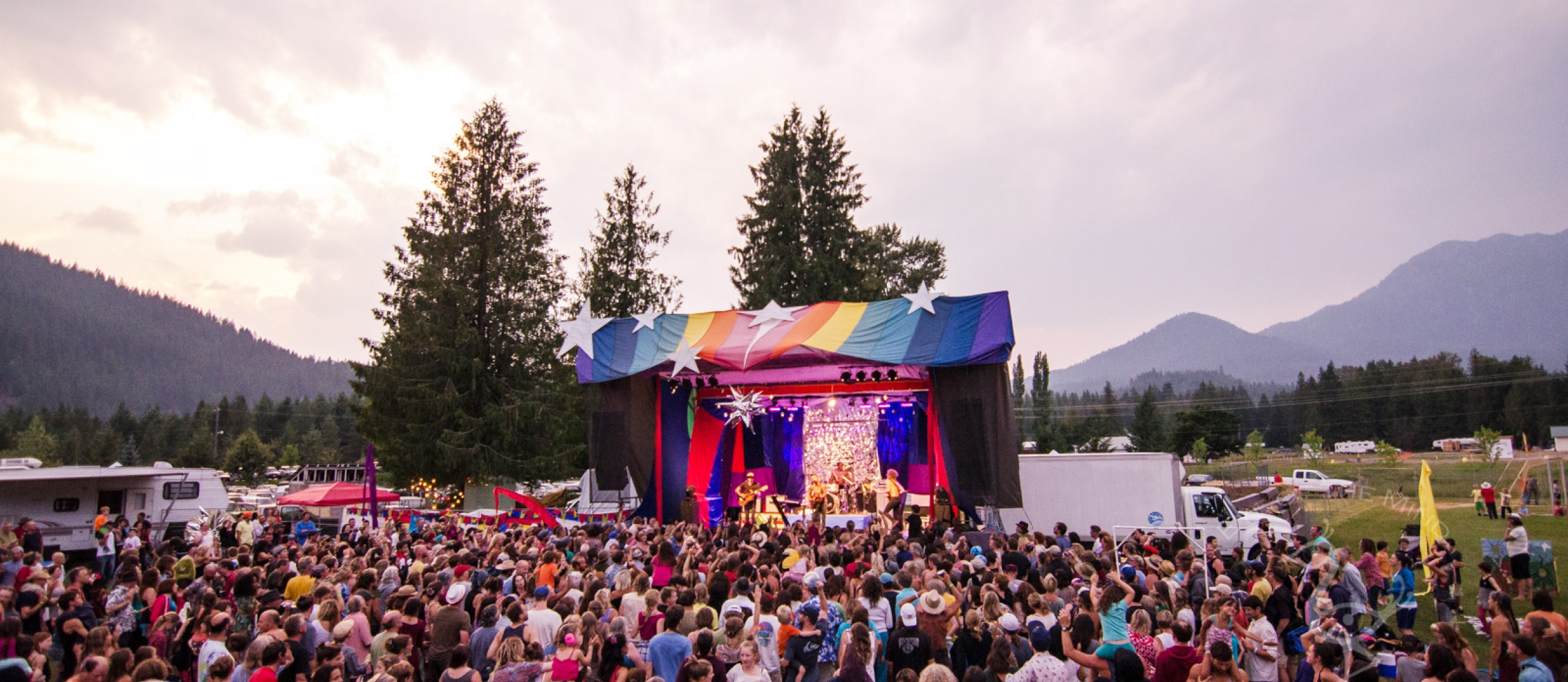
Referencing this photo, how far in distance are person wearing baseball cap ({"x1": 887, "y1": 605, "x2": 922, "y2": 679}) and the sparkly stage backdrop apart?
13.7 meters

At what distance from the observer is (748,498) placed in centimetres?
1853

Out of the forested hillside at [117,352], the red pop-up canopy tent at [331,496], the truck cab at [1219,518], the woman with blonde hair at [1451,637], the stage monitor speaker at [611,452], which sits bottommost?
the truck cab at [1219,518]

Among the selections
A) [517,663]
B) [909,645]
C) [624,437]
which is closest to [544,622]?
[517,663]

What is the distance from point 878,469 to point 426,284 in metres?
13.9

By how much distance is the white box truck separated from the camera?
14.3 meters

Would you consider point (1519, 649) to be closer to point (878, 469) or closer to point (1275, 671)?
point (1275, 671)

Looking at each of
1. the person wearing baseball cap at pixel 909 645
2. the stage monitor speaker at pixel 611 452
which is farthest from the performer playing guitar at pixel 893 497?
the person wearing baseball cap at pixel 909 645

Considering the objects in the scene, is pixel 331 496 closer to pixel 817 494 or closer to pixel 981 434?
pixel 817 494

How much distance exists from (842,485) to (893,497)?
1.63 m

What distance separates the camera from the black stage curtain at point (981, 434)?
47.2 ft

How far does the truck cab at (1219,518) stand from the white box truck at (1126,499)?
0.04 ft

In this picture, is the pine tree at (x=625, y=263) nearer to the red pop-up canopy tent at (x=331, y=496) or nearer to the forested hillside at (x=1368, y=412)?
the red pop-up canopy tent at (x=331, y=496)

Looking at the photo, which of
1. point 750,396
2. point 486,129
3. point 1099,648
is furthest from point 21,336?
point 1099,648

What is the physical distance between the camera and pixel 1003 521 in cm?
1602
